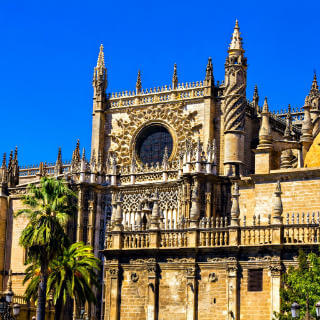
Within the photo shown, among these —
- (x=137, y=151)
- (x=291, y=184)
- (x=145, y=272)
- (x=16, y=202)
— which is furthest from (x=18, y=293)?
(x=291, y=184)

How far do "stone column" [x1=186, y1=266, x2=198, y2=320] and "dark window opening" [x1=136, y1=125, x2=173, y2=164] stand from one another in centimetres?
1802

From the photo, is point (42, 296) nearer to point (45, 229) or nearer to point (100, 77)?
point (45, 229)

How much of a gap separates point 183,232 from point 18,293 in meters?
20.5

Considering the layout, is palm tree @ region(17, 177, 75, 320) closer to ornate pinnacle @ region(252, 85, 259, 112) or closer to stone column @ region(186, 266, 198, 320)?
stone column @ region(186, 266, 198, 320)

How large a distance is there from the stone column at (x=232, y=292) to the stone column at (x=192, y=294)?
1550 mm

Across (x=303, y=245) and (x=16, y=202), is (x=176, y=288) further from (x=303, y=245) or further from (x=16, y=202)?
(x=16, y=202)

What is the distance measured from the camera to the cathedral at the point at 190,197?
3669 cm

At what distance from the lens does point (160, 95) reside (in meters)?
55.1

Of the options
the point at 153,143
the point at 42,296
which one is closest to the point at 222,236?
the point at 42,296

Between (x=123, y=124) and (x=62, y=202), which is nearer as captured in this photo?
(x=62, y=202)

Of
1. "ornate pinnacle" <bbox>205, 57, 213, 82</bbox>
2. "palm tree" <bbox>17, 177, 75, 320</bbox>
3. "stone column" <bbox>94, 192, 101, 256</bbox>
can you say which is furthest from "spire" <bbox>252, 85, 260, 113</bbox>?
"palm tree" <bbox>17, 177, 75, 320</bbox>

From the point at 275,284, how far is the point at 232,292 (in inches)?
78.5

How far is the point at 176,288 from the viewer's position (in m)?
38.4

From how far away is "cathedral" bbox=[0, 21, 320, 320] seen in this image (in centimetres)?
3669
